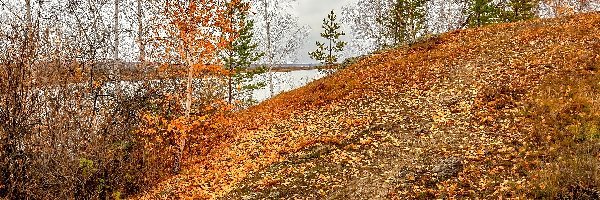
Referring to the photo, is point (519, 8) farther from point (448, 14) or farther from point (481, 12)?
point (448, 14)

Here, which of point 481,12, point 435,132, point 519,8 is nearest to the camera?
point 435,132

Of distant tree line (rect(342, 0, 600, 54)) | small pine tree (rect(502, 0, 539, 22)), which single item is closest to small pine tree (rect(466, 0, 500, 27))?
distant tree line (rect(342, 0, 600, 54))

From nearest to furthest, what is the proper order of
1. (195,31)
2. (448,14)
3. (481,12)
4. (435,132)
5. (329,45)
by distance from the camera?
(435,132)
(195,31)
(481,12)
(329,45)
(448,14)

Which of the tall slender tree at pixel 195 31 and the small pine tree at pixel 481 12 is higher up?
the small pine tree at pixel 481 12

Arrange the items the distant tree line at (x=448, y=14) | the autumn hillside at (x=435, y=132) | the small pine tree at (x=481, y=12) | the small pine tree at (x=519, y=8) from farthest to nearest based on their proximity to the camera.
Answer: the distant tree line at (x=448, y=14), the small pine tree at (x=519, y=8), the small pine tree at (x=481, y=12), the autumn hillside at (x=435, y=132)

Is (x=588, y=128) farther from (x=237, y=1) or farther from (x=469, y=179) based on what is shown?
(x=237, y=1)

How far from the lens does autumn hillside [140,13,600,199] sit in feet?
41.2

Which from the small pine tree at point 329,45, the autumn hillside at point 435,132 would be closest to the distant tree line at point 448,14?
the small pine tree at point 329,45

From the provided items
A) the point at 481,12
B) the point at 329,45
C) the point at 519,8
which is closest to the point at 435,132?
the point at 481,12

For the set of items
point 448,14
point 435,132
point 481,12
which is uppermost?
point 448,14

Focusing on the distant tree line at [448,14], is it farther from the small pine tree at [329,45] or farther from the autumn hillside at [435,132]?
the autumn hillside at [435,132]

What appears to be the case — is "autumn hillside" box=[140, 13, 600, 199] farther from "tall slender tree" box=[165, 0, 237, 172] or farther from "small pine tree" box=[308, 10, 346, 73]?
"small pine tree" box=[308, 10, 346, 73]

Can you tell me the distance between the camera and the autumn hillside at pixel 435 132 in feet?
41.2

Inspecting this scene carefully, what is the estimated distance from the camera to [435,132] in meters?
16.0
